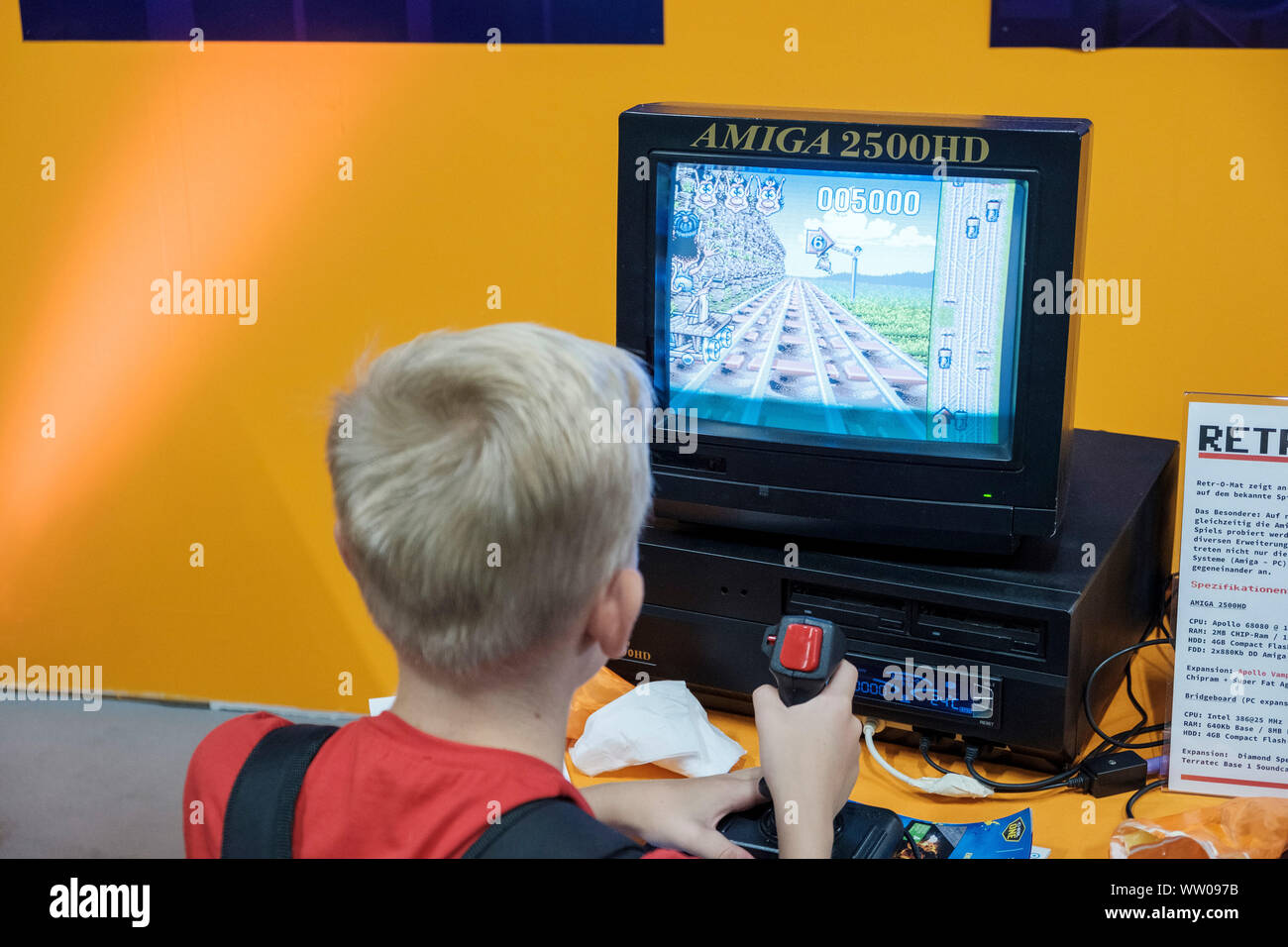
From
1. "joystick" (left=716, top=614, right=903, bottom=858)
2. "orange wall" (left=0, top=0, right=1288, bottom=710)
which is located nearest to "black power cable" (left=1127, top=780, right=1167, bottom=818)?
"joystick" (left=716, top=614, right=903, bottom=858)

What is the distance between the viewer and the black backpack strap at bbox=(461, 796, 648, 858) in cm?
78

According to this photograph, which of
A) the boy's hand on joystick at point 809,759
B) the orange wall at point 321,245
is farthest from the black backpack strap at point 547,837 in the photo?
the orange wall at point 321,245

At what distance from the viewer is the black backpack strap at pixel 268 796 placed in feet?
2.74

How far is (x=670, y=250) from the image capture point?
4.64 ft

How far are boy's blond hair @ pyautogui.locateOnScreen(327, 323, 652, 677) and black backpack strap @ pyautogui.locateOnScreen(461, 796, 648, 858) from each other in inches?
4.4

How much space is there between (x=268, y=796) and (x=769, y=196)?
33.0 inches

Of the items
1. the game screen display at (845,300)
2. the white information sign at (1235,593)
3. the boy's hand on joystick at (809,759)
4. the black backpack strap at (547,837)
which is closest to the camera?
the black backpack strap at (547,837)

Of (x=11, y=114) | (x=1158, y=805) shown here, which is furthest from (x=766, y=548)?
(x=11, y=114)

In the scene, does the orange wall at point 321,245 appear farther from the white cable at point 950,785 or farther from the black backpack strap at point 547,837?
the black backpack strap at point 547,837

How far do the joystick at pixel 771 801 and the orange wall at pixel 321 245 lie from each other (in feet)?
3.04

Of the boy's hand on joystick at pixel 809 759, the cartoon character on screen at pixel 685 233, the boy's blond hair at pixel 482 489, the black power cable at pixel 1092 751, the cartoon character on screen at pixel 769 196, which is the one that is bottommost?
the black power cable at pixel 1092 751

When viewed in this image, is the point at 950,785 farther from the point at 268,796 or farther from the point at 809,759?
the point at 268,796

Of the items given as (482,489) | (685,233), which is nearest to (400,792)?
(482,489)

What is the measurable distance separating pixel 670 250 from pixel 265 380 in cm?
140
